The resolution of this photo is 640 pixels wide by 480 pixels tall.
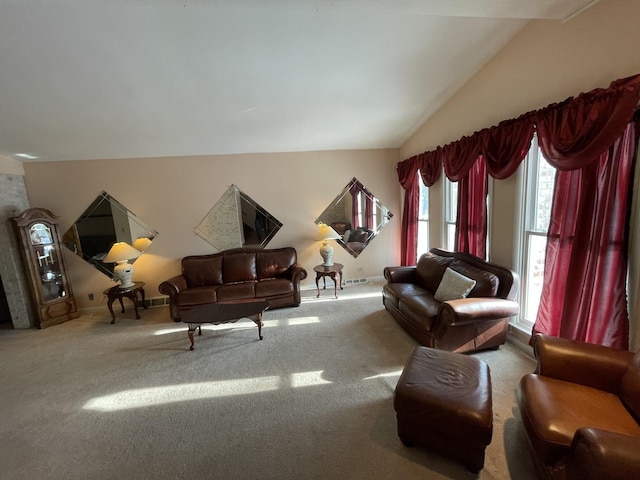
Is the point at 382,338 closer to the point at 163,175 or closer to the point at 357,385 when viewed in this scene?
the point at 357,385

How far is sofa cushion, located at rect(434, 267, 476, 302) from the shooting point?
2.71m

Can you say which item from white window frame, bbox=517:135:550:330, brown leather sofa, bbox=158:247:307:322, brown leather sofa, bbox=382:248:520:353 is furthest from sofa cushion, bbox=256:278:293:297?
white window frame, bbox=517:135:550:330

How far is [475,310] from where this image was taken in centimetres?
238

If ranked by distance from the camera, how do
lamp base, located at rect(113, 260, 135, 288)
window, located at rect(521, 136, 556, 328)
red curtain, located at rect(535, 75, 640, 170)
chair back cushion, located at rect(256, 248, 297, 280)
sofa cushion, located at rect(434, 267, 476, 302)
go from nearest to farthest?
red curtain, located at rect(535, 75, 640, 170) → window, located at rect(521, 136, 556, 328) → sofa cushion, located at rect(434, 267, 476, 302) → lamp base, located at rect(113, 260, 135, 288) → chair back cushion, located at rect(256, 248, 297, 280)

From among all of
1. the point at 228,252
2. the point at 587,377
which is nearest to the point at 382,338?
the point at 587,377

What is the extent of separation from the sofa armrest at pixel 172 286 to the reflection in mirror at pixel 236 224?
0.95 m

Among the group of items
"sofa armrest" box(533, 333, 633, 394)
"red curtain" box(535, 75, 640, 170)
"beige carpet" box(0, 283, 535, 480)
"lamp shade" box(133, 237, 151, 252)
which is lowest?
"beige carpet" box(0, 283, 535, 480)

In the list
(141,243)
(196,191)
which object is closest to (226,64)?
(196,191)

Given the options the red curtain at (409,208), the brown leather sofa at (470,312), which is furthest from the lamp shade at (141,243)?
the red curtain at (409,208)

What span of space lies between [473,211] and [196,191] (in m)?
4.26

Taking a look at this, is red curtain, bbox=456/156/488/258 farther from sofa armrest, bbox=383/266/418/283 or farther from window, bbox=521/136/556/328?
sofa armrest, bbox=383/266/418/283

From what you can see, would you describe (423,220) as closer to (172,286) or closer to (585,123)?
(585,123)

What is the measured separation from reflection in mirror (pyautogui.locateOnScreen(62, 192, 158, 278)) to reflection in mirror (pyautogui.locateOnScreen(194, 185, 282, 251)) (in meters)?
0.92

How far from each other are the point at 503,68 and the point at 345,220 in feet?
9.96
